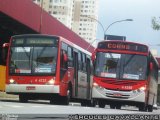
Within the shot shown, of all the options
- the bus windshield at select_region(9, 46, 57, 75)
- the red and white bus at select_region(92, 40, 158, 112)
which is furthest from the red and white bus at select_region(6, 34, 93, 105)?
the red and white bus at select_region(92, 40, 158, 112)

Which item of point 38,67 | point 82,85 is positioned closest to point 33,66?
point 38,67

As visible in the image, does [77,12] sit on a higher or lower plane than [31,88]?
higher

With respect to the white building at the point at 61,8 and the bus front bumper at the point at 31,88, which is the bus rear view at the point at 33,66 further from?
the white building at the point at 61,8

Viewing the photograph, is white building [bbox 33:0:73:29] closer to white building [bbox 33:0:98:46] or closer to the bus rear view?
white building [bbox 33:0:98:46]

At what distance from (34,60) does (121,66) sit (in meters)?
3.86

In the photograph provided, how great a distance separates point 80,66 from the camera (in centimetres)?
2439

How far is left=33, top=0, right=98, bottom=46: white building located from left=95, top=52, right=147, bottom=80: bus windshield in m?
80.8

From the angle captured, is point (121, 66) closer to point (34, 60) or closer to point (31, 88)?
point (34, 60)

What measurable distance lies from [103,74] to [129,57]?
135cm

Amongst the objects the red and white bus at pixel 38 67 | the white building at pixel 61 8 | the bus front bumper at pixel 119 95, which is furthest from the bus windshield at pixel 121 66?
the white building at pixel 61 8

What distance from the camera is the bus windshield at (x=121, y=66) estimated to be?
21812mm

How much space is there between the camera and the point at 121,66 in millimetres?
21781

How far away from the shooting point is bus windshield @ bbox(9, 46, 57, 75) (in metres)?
20.5

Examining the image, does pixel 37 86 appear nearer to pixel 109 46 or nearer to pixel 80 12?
pixel 109 46
